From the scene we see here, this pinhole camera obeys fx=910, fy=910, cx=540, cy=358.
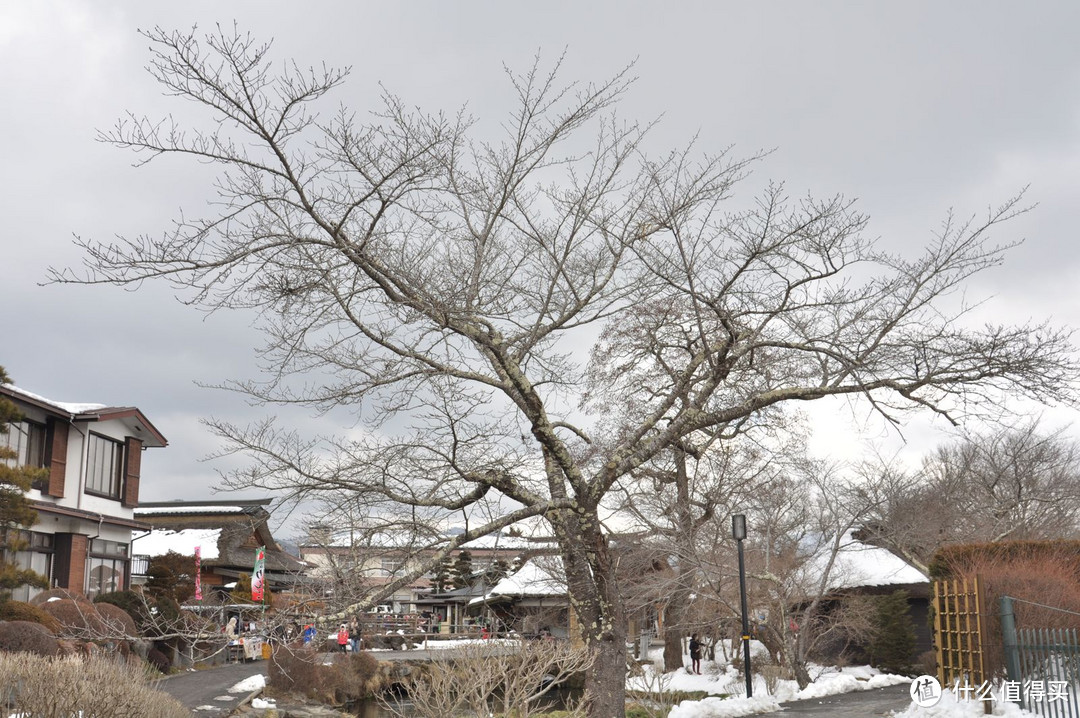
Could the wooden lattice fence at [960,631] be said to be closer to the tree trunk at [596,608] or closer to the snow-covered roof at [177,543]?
the tree trunk at [596,608]

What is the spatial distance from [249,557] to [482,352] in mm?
35733

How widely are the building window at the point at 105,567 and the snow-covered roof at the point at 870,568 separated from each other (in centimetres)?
2337

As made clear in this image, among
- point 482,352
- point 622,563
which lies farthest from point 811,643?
point 482,352

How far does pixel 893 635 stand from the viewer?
94.0 feet

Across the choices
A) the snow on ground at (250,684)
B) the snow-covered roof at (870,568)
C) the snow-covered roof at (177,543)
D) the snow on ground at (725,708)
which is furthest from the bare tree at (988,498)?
the snow-covered roof at (177,543)

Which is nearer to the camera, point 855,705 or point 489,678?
point 489,678

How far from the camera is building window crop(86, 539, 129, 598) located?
29.8 meters

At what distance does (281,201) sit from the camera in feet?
31.2

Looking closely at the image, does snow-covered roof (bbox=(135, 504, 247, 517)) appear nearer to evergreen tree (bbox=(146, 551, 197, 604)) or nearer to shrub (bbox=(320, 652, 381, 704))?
evergreen tree (bbox=(146, 551, 197, 604))

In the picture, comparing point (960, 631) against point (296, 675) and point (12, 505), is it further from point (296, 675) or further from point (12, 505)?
point (12, 505)

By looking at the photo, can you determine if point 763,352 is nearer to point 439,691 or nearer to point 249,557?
point 439,691

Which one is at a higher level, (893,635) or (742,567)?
(742,567)

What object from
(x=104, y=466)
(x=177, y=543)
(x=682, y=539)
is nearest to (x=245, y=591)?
(x=177, y=543)

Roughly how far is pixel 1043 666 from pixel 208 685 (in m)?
20.6
